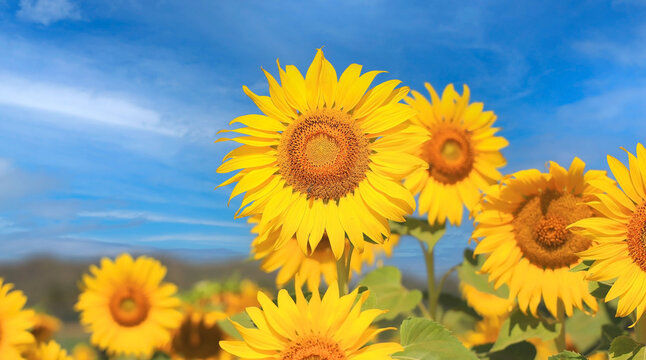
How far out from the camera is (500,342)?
123 inches

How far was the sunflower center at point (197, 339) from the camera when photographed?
4.73 meters

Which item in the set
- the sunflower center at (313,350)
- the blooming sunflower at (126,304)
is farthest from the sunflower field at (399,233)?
the blooming sunflower at (126,304)

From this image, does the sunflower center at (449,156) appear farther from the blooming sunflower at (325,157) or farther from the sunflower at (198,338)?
the sunflower at (198,338)

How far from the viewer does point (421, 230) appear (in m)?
3.82

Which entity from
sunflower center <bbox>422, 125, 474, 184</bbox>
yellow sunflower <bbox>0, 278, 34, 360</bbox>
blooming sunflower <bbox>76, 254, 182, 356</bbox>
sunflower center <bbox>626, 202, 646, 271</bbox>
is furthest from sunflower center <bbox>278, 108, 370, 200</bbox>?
blooming sunflower <bbox>76, 254, 182, 356</bbox>

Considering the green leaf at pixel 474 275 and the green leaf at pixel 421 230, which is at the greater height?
the green leaf at pixel 421 230

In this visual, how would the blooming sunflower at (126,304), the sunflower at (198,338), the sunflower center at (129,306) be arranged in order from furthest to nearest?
the sunflower center at (129,306) → the blooming sunflower at (126,304) → the sunflower at (198,338)

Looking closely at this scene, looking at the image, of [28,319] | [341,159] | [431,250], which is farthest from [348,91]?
[28,319]

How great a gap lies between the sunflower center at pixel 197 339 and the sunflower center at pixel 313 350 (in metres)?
2.71

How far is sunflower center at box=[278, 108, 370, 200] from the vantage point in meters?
2.46

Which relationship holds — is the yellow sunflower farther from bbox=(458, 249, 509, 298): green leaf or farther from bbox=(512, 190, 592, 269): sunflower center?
bbox=(512, 190, 592, 269): sunflower center

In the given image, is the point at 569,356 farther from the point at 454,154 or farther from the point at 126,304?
the point at 126,304

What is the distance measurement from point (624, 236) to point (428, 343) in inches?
33.9

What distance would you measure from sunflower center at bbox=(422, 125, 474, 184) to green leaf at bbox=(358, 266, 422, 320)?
0.71m
